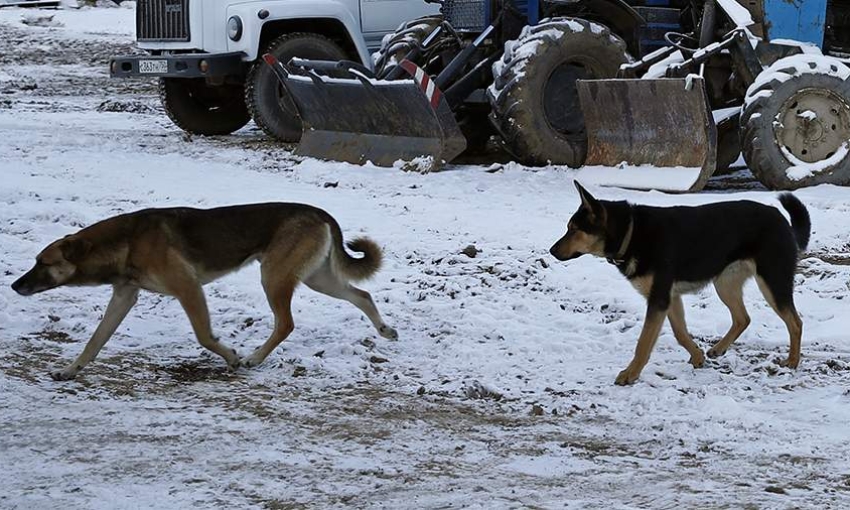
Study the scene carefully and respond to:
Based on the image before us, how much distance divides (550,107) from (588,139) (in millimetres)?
710

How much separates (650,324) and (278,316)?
6.22ft

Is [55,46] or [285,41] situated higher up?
[285,41]

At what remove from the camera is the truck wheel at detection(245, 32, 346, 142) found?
14.9 metres

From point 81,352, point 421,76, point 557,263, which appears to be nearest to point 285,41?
point 421,76

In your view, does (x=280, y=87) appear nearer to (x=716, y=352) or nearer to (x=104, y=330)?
(x=104, y=330)

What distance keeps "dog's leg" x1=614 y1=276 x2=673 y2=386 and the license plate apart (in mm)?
9847

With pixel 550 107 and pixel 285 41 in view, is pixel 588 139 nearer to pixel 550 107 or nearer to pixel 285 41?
pixel 550 107

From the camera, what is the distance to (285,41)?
14.9 meters

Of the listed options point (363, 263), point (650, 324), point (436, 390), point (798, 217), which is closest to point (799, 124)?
point (798, 217)

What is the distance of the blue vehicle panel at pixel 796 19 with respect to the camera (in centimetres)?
1223

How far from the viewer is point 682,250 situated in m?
6.47

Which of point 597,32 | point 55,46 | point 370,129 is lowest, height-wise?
point 55,46

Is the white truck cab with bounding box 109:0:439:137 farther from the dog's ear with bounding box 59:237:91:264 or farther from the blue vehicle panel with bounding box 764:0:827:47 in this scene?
the dog's ear with bounding box 59:237:91:264

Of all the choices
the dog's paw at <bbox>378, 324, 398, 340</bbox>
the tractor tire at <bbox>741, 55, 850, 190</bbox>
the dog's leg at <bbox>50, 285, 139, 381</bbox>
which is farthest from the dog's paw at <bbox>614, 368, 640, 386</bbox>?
the tractor tire at <bbox>741, 55, 850, 190</bbox>
